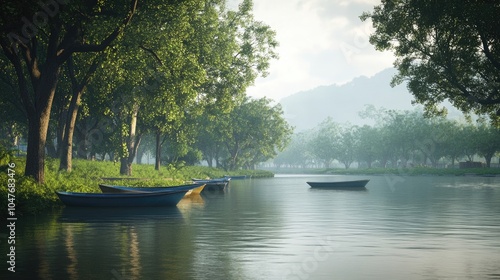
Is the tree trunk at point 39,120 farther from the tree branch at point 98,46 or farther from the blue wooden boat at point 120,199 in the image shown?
the blue wooden boat at point 120,199

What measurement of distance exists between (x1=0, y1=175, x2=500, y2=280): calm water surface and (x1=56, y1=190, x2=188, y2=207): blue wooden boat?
2.40 ft

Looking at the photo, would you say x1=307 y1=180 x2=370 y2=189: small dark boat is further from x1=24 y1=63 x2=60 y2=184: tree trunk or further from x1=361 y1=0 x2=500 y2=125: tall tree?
x1=24 y1=63 x2=60 y2=184: tree trunk

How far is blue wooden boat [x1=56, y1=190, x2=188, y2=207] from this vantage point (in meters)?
32.2

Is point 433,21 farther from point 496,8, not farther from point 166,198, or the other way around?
point 166,198

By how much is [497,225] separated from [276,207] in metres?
14.6

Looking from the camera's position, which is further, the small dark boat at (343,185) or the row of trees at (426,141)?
the row of trees at (426,141)

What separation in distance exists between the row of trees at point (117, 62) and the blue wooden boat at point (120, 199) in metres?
2.34

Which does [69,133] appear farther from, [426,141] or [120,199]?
[426,141]

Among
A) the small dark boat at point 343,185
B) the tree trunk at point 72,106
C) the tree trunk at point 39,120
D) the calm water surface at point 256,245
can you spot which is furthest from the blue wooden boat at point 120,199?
the small dark boat at point 343,185

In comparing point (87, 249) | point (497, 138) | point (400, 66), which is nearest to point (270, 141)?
point (497, 138)

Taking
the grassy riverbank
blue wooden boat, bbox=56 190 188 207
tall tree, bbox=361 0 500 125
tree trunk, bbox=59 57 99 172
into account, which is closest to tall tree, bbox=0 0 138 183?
the grassy riverbank

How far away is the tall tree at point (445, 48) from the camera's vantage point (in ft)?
140

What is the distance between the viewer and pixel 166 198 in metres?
35.0

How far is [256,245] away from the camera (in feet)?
61.3
